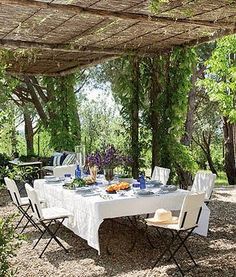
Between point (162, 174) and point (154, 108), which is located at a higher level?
point (154, 108)

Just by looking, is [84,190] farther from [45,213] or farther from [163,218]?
[163,218]

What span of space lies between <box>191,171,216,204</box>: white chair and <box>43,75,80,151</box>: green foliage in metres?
5.94

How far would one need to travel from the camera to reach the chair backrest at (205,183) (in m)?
5.75

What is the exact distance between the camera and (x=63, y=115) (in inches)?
456

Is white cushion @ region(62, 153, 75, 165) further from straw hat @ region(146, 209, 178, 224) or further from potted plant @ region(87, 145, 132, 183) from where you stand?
straw hat @ region(146, 209, 178, 224)

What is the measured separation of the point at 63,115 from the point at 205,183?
635cm

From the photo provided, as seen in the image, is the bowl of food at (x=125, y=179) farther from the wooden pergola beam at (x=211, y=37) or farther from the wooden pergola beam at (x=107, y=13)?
the wooden pergola beam at (x=211, y=37)

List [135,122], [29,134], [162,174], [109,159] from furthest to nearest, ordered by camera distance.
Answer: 1. [29,134]
2. [135,122]
3. [162,174]
4. [109,159]

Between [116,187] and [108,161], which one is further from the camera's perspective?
[108,161]

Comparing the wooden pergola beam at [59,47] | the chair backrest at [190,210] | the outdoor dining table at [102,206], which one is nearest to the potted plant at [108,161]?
the outdoor dining table at [102,206]

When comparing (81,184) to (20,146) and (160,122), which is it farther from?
(20,146)

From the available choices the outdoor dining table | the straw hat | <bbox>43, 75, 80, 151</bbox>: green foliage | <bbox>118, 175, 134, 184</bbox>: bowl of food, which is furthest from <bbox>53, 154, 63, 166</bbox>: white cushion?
the straw hat

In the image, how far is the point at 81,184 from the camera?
5.54m

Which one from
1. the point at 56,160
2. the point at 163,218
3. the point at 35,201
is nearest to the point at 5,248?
the point at 35,201
